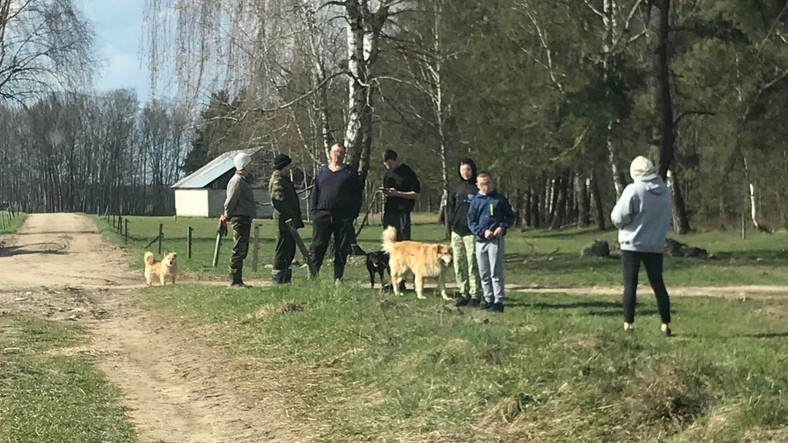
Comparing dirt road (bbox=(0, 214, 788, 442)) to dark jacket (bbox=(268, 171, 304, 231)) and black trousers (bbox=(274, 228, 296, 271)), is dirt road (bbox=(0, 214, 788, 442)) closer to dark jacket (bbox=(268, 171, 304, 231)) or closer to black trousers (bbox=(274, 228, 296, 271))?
black trousers (bbox=(274, 228, 296, 271))

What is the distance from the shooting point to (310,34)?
827 inches

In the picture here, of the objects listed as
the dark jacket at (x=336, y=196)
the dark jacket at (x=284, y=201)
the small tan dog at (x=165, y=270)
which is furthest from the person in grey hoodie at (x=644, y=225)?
the small tan dog at (x=165, y=270)

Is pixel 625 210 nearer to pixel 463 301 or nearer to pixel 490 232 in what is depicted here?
pixel 490 232

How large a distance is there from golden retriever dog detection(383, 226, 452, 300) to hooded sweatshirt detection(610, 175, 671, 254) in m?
3.35

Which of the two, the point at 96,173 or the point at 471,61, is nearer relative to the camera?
the point at 471,61

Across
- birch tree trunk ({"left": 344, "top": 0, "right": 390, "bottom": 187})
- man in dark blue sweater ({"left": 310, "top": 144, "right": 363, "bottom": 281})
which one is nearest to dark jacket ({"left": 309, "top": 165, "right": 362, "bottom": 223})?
man in dark blue sweater ({"left": 310, "top": 144, "right": 363, "bottom": 281})

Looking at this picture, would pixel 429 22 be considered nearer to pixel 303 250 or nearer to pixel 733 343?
pixel 303 250

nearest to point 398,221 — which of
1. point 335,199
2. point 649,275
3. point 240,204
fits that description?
point 335,199

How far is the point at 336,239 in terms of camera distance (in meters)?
14.3

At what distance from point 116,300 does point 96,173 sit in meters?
101

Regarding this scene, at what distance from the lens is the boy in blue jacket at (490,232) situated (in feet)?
38.5

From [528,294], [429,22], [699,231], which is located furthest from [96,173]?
[528,294]

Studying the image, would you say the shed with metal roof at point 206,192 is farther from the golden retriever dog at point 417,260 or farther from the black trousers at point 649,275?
the black trousers at point 649,275

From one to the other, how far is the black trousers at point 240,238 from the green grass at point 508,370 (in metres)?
2.99
